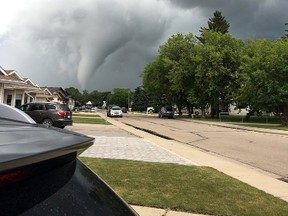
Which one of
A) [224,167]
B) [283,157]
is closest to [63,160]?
[224,167]

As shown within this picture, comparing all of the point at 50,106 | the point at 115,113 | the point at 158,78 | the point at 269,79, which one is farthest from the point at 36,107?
the point at 158,78

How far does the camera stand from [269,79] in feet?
119

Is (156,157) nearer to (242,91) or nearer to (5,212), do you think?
(5,212)

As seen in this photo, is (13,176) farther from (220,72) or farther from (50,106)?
(220,72)

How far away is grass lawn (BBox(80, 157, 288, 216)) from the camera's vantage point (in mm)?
5707

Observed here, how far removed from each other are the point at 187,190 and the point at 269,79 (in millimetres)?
32065

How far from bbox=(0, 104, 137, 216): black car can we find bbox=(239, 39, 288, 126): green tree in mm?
35390

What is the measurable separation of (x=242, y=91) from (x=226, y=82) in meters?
10.2

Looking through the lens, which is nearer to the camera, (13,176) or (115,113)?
(13,176)

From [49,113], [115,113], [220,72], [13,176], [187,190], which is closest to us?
[13,176]

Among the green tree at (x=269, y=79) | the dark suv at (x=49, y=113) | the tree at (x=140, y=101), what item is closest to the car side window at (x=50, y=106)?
the dark suv at (x=49, y=113)

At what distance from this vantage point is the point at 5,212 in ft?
4.21

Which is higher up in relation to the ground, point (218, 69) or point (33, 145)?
point (218, 69)

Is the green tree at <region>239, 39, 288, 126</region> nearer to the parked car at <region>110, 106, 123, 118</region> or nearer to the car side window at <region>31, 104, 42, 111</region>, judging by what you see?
the parked car at <region>110, 106, 123, 118</region>
